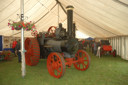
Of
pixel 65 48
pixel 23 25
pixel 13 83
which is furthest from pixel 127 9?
pixel 13 83

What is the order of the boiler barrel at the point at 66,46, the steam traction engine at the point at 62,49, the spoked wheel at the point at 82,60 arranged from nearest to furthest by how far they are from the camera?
the steam traction engine at the point at 62,49 < the boiler barrel at the point at 66,46 < the spoked wheel at the point at 82,60

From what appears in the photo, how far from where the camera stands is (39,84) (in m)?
3.10

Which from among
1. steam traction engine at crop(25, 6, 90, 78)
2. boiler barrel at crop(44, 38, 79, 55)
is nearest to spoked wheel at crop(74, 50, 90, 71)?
steam traction engine at crop(25, 6, 90, 78)

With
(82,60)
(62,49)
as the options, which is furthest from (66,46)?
(82,60)

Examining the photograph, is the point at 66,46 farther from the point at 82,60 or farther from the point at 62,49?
the point at 82,60

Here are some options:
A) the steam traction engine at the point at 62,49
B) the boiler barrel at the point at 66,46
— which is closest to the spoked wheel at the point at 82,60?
the steam traction engine at the point at 62,49

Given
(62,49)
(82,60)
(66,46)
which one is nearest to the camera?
(66,46)

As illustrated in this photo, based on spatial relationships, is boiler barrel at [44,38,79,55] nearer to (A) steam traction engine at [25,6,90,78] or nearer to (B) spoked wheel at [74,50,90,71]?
(A) steam traction engine at [25,6,90,78]

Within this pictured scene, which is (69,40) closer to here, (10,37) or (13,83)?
(13,83)

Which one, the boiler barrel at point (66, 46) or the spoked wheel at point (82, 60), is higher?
the boiler barrel at point (66, 46)

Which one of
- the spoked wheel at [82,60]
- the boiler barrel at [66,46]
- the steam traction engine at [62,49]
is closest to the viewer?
the steam traction engine at [62,49]

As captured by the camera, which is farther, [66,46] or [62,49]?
[62,49]

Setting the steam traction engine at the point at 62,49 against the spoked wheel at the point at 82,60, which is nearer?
the steam traction engine at the point at 62,49

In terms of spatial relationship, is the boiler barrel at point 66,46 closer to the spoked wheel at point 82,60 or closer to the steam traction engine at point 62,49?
the steam traction engine at point 62,49
